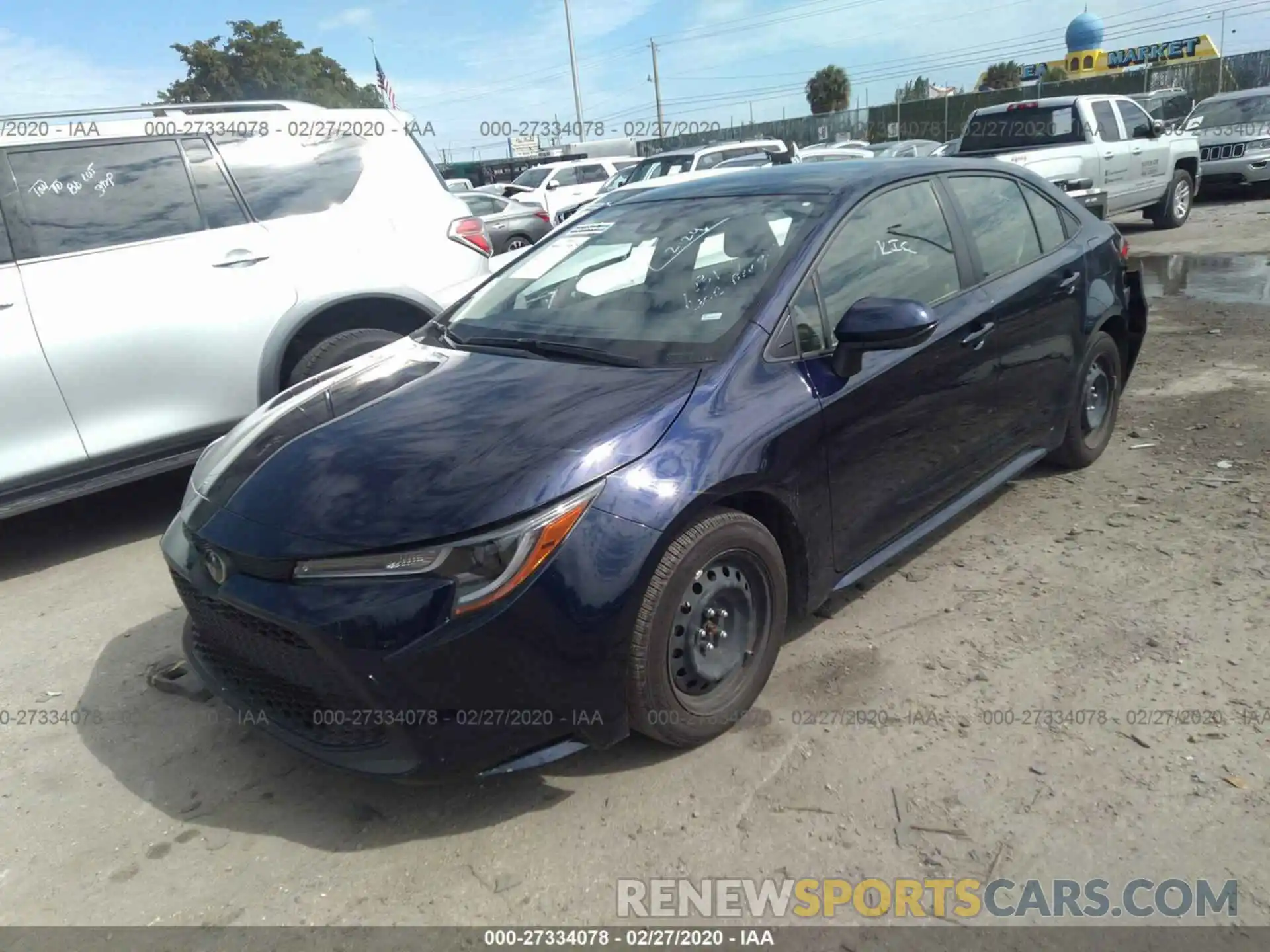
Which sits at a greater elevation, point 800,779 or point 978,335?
point 978,335

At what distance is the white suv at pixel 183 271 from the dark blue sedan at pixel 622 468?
1.28 meters

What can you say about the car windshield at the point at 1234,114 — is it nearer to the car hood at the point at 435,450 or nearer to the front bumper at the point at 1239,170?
the front bumper at the point at 1239,170

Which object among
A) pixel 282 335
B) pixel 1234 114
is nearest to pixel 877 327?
pixel 282 335

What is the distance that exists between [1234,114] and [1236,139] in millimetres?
697

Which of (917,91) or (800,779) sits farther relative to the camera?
(917,91)

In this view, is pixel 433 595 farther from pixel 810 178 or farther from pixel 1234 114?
pixel 1234 114

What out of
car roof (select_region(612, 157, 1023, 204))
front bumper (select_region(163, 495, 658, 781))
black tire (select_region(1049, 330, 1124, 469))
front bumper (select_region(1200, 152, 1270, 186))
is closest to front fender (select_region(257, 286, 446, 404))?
car roof (select_region(612, 157, 1023, 204))

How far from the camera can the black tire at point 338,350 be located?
4789 millimetres

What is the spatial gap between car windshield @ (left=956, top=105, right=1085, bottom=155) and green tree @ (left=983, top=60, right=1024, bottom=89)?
40.8m

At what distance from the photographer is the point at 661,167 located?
46.1ft

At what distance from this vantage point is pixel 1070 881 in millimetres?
2291

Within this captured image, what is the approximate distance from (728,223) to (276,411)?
177 cm

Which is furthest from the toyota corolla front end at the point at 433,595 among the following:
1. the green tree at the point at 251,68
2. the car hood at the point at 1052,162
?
the green tree at the point at 251,68

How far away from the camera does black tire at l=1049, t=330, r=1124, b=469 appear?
4523 millimetres
